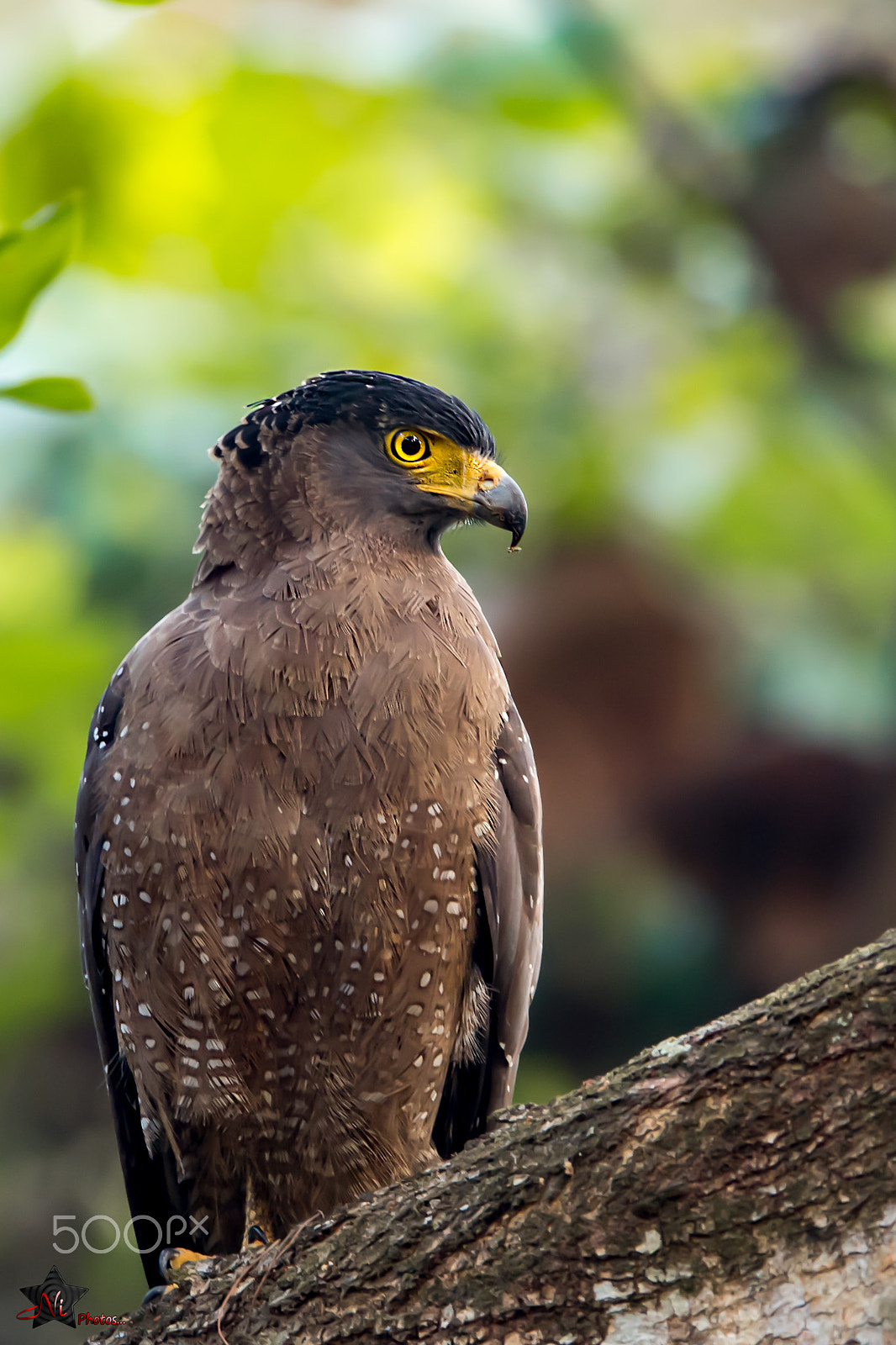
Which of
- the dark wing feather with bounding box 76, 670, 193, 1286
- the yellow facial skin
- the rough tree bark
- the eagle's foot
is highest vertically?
the yellow facial skin

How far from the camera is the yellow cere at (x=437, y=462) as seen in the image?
3.61 m

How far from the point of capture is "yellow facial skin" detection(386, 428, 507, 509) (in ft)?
11.8

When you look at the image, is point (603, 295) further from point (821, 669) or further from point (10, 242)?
point (10, 242)

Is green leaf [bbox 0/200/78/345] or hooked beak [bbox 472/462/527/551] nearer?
green leaf [bbox 0/200/78/345]

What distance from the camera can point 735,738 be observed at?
262 inches

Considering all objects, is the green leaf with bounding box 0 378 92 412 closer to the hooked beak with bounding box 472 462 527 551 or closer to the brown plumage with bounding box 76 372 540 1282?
the brown plumage with bounding box 76 372 540 1282

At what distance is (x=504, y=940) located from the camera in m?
3.64

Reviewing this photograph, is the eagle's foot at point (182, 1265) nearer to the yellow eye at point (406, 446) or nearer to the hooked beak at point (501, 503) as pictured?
the hooked beak at point (501, 503)

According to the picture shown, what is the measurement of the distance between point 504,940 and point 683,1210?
5.26 feet

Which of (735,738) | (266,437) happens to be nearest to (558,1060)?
(735,738)


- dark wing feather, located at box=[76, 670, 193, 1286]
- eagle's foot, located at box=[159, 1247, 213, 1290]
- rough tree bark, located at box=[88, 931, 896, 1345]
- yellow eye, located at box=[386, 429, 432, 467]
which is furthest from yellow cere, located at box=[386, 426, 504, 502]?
eagle's foot, located at box=[159, 1247, 213, 1290]

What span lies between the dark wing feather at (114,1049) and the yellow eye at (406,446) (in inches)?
36.3

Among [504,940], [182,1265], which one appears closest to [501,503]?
[504,940]

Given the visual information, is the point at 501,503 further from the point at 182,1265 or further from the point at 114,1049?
the point at 182,1265
